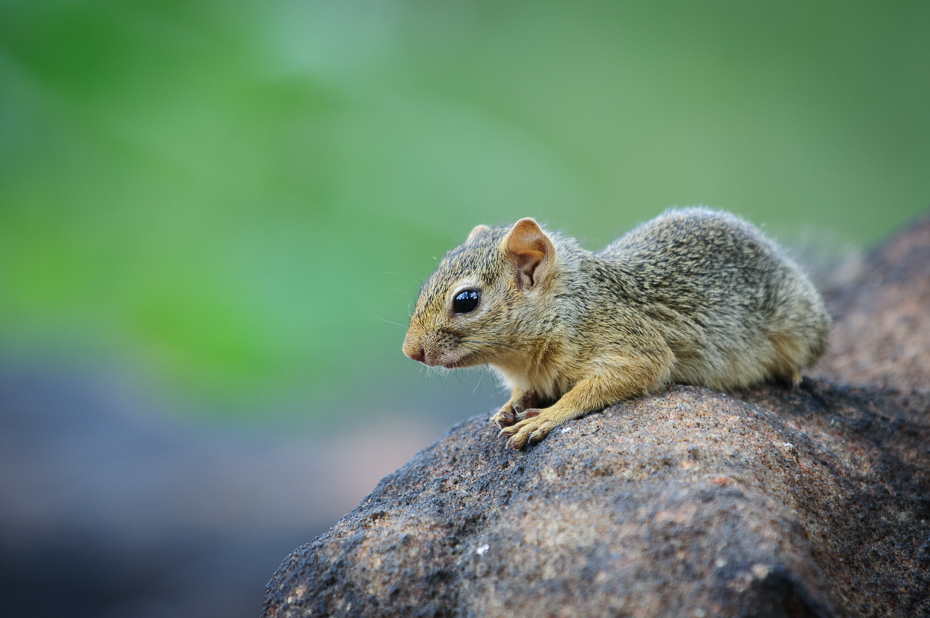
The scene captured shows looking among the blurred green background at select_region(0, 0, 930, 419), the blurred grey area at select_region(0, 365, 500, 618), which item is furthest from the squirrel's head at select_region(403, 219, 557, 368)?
the blurred grey area at select_region(0, 365, 500, 618)

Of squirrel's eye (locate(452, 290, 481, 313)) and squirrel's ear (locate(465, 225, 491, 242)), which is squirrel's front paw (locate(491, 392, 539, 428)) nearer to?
squirrel's eye (locate(452, 290, 481, 313))

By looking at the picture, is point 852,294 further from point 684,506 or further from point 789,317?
point 684,506

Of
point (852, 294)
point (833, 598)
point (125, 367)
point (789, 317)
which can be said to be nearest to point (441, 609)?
point (833, 598)

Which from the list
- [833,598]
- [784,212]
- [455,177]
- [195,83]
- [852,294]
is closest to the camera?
[833,598]

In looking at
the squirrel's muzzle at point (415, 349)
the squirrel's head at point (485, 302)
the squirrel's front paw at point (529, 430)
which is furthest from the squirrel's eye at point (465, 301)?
the squirrel's front paw at point (529, 430)

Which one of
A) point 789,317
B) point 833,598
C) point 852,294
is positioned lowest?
point 833,598

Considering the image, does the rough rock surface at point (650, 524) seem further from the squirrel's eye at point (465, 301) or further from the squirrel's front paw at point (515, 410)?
the squirrel's eye at point (465, 301)

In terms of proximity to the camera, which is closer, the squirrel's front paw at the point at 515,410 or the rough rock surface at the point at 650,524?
the rough rock surface at the point at 650,524
